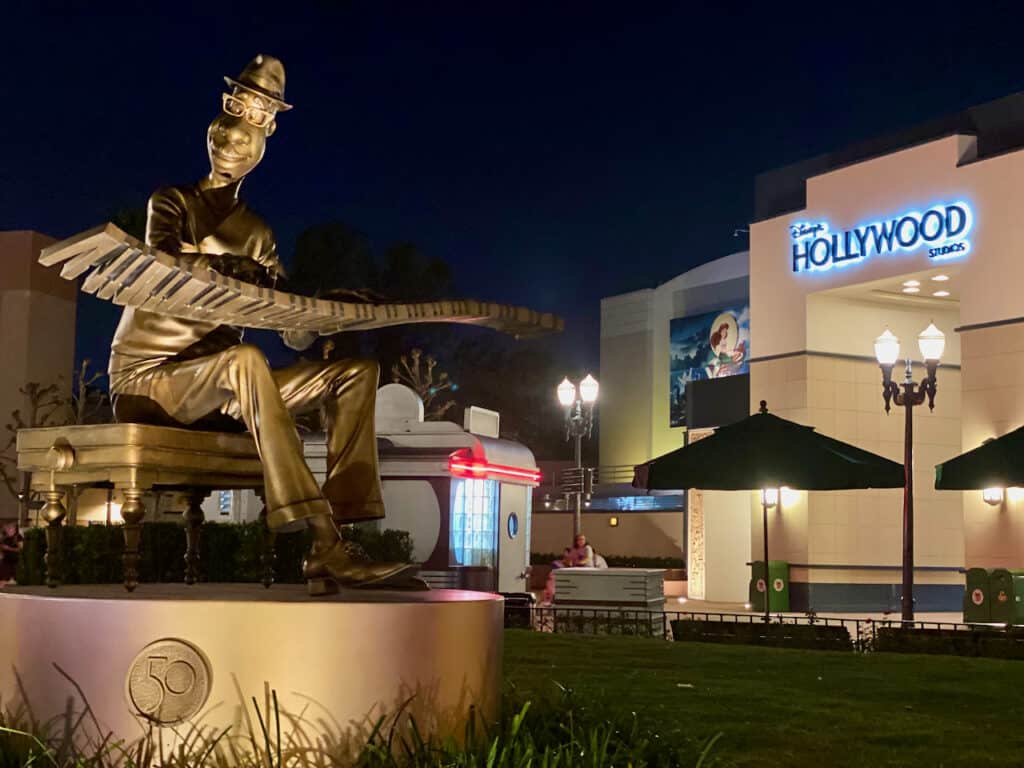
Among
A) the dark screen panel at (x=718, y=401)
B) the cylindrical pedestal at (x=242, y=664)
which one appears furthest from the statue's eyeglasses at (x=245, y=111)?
the dark screen panel at (x=718, y=401)

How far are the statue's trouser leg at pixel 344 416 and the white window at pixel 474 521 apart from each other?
14509 mm

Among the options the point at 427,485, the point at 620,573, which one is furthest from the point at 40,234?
the point at 620,573

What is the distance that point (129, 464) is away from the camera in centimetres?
466

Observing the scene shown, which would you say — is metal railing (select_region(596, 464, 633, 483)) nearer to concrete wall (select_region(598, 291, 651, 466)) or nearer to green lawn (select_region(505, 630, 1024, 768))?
concrete wall (select_region(598, 291, 651, 466))

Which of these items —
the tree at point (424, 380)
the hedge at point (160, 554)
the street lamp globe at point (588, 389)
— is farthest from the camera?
the tree at point (424, 380)

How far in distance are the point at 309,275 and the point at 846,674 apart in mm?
38876

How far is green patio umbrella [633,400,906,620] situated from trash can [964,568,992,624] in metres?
6.85

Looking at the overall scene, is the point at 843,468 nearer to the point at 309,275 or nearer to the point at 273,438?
the point at 273,438

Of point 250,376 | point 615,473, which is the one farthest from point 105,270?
point 615,473

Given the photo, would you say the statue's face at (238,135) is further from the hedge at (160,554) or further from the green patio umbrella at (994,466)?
the green patio umbrella at (994,466)

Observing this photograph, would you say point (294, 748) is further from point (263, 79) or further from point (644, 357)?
point (644, 357)

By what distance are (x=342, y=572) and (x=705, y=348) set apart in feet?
116

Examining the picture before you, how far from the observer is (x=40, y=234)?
28781 mm

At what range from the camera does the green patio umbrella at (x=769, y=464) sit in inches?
479
